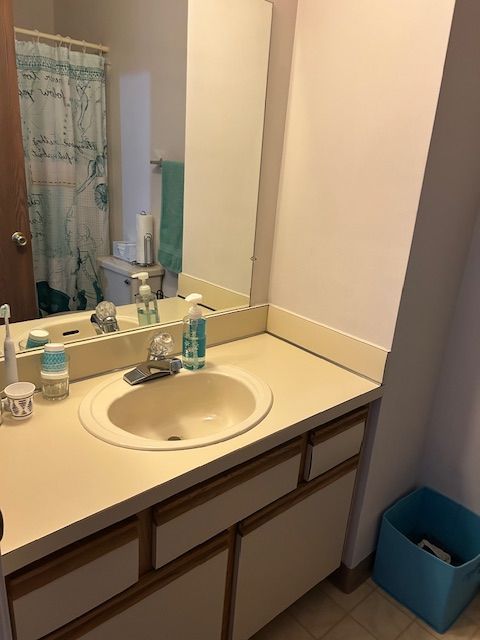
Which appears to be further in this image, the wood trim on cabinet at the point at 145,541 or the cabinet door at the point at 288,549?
the cabinet door at the point at 288,549

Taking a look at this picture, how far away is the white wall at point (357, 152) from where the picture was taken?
1.20m

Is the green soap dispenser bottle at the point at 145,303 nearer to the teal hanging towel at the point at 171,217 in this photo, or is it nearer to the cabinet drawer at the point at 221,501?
A: the teal hanging towel at the point at 171,217

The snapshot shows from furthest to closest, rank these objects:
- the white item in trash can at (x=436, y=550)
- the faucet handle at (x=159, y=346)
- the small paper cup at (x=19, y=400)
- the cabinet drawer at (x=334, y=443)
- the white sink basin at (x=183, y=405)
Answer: the white item in trash can at (x=436, y=550) → the faucet handle at (x=159, y=346) → the cabinet drawer at (x=334, y=443) → the white sink basin at (x=183, y=405) → the small paper cup at (x=19, y=400)

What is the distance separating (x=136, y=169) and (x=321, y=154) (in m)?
0.55

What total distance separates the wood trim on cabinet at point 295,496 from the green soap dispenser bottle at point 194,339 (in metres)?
0.44

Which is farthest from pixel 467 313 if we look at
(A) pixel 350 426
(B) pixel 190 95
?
(B) pixel 190 95

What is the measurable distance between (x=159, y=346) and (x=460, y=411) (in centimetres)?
108

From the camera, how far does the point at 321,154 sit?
1.45 metres

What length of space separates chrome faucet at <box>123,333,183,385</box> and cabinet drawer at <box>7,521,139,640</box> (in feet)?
1.48

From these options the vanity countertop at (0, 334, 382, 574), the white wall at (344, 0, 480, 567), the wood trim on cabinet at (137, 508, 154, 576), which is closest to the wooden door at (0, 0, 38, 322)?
the vanity countertop at (0, 334, 382, 574)

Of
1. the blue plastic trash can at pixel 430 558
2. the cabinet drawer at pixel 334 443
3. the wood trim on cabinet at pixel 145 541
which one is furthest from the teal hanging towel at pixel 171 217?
the blue plastic trash can at pixel 430 558

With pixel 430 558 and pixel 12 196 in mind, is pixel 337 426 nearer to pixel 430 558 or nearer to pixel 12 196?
pixel 430 558

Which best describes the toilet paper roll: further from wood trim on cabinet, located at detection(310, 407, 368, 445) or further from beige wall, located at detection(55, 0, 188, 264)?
wood trim on cabinet, located at detection(310, 407, 368, 445)

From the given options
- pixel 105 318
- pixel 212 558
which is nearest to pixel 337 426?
pixel 212 558
